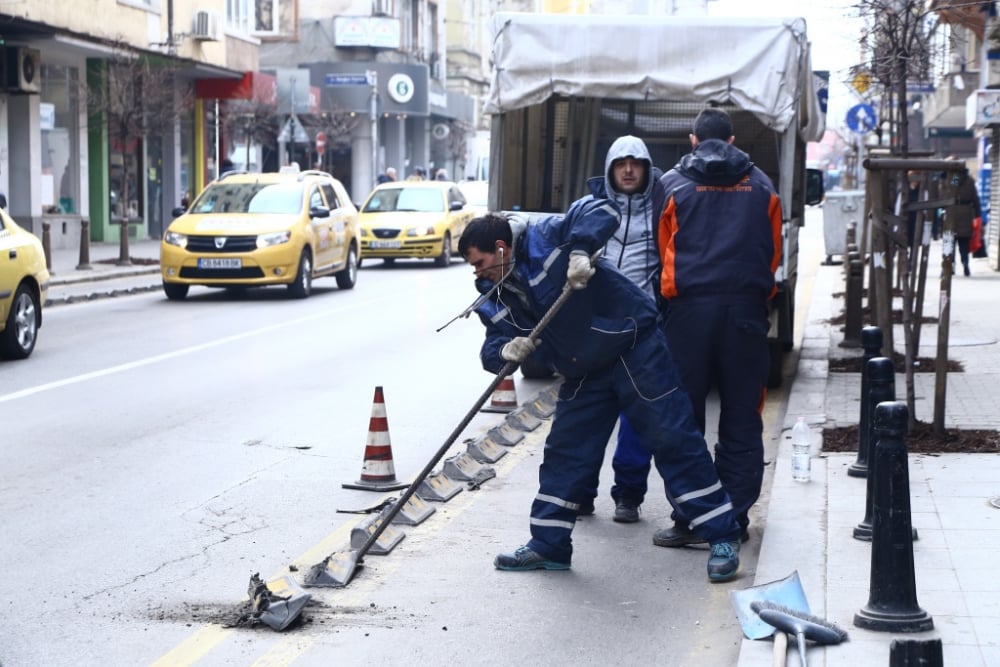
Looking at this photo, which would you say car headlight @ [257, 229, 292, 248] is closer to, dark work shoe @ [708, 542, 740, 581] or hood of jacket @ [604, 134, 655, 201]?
hood of jacket @ [604, 134, 655, 201]

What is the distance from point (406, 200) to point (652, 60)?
17602 mm

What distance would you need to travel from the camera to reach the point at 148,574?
22.0ft

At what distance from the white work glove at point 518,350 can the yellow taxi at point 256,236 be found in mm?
14730

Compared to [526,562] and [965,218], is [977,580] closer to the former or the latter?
[526,562]

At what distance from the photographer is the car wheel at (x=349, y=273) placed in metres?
23.7

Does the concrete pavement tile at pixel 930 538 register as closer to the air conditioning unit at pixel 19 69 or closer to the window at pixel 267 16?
the air conditioning unit at pixel 19 69

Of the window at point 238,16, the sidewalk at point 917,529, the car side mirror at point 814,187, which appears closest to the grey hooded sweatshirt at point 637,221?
the sidewalk at point 917,529

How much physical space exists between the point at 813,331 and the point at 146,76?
615 inches

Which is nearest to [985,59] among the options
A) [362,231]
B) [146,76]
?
[362,231]

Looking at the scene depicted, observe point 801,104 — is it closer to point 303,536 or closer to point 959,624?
point 303,536

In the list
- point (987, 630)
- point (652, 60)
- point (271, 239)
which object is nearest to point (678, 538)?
point (987, 630)

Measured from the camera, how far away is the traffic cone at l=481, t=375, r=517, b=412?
37.6 feet

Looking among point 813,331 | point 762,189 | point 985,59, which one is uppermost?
point 985,59

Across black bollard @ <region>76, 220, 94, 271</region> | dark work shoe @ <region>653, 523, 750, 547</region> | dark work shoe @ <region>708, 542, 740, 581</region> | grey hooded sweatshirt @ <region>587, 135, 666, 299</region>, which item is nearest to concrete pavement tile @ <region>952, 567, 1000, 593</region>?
dark work shoe @ <region>708, 542, 740, 581</region>
